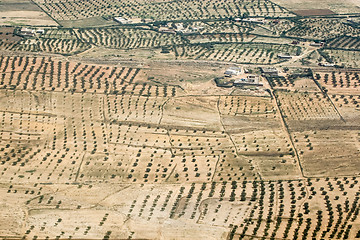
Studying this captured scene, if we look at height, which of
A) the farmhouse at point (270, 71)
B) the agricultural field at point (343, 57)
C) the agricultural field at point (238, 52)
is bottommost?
the agricultural field at point (238, 52)

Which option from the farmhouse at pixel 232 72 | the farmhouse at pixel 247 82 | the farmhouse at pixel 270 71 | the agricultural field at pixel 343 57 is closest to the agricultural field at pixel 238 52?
the farmhouse at pixel 270 71

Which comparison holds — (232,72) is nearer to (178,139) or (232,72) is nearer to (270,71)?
(270,71)

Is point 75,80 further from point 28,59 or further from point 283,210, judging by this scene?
point 283,210

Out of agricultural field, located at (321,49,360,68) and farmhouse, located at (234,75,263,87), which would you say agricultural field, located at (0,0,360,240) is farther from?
agricultural field, located at (321,49,360,68)

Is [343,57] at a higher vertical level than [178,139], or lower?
lower

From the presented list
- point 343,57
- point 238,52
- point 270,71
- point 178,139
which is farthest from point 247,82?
point 343,57

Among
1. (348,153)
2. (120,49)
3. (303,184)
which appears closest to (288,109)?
(348,153)

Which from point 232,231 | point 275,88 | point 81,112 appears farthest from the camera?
point 275,88

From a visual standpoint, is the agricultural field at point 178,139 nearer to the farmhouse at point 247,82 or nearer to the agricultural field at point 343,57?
the farmhouse at point 247,82

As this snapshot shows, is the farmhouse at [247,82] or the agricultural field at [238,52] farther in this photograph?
the agricultural field at [238,52]
